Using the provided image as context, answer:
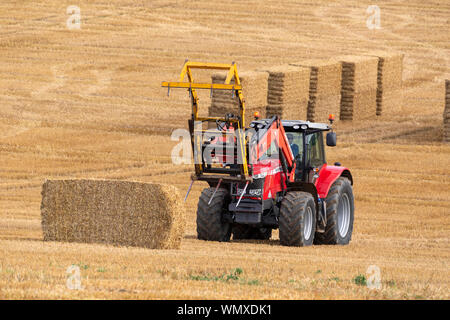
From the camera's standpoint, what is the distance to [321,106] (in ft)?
126

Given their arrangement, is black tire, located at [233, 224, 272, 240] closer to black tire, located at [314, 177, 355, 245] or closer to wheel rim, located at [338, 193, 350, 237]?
black tire, located at [314, 177, 355, 245]

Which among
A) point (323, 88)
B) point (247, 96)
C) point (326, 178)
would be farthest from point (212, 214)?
point (323, 88)

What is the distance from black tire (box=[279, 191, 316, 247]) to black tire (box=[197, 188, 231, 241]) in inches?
40.8

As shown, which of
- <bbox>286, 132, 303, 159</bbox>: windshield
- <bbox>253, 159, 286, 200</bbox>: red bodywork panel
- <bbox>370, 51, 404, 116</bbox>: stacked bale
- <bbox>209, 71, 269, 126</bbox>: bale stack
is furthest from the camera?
<bbox>370, 51, 404, 116</bbox>: stacked bale

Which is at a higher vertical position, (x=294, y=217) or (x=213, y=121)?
(x=213, y=121)

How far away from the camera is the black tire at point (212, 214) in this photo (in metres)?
17.1

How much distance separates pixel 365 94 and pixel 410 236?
1998cm

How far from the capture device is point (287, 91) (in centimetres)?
3641

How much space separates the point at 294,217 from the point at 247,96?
18588mm

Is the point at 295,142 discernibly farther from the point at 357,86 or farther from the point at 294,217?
the point at 357,86

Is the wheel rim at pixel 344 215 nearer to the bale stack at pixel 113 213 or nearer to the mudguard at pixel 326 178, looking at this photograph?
the mudguard at pixel 326 178

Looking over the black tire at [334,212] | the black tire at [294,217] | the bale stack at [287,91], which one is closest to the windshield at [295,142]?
the black tire at [334,212]

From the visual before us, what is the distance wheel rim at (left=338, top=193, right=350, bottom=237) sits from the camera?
18.8m

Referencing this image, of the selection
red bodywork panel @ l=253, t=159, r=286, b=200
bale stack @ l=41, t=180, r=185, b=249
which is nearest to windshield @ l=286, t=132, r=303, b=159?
red bodywork panel @ l=253, t=159, r=286, b=200
